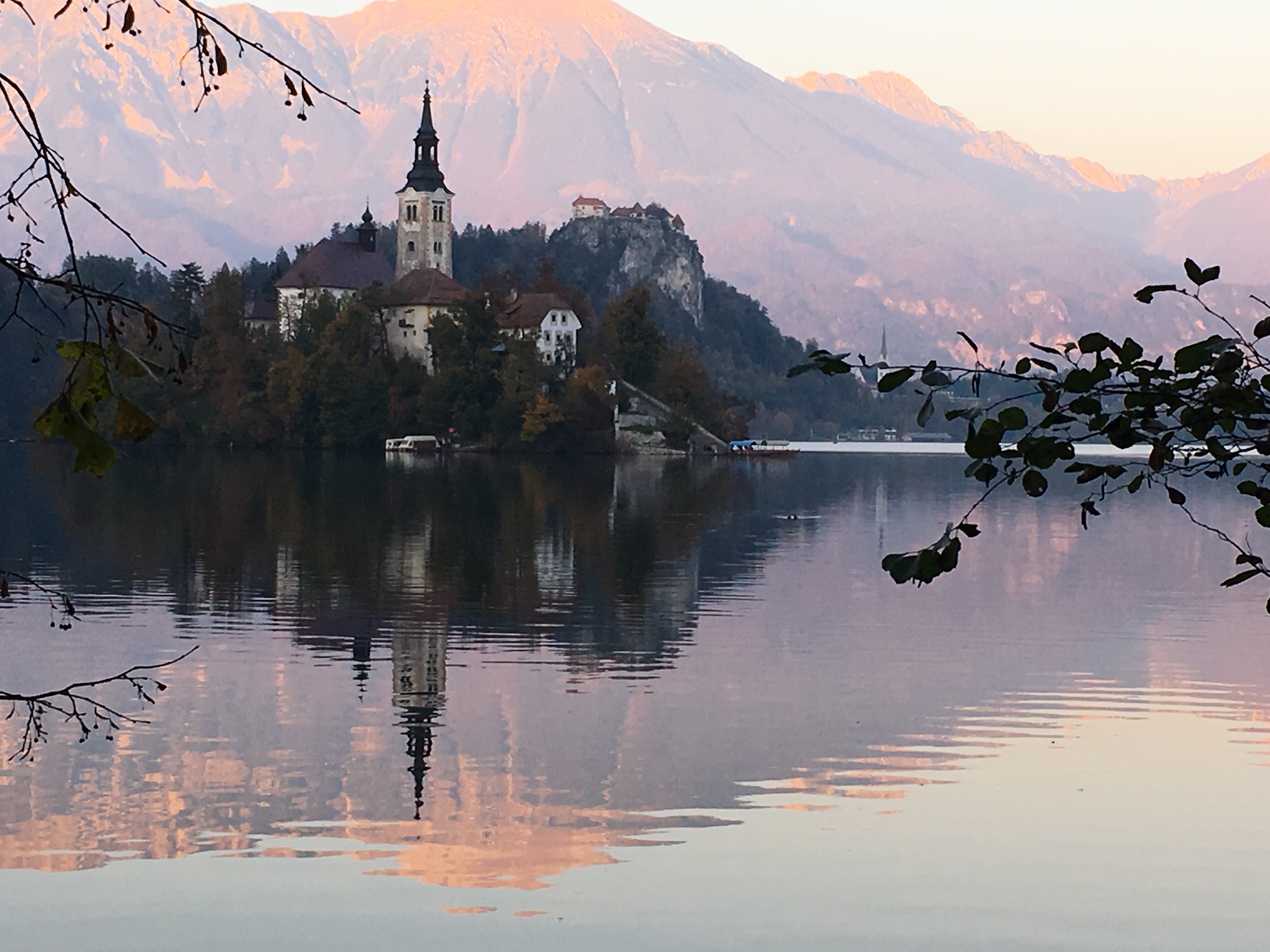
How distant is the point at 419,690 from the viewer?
24625 mm

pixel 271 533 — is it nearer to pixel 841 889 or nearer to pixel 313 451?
pixel 841 889

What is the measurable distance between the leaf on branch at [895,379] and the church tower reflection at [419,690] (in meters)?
10.9

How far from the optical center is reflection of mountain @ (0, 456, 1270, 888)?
55.7 feet

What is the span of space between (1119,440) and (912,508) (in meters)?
76.6

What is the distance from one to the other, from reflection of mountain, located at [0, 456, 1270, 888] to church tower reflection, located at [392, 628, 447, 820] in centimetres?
7

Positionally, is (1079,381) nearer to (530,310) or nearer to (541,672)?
(541,672)

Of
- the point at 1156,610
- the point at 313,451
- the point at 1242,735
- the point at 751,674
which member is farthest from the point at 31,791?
the point at 313,451

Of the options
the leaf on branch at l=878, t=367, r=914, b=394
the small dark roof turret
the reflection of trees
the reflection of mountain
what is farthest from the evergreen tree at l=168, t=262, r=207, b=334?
the leaf on branch at l=878, t=367, r=914, b=394

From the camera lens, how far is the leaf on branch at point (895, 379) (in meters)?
6.78

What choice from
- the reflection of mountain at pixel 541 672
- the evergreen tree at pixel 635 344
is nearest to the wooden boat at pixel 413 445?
the evergreen tree at pixel 635 344

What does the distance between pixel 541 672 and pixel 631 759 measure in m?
6.82

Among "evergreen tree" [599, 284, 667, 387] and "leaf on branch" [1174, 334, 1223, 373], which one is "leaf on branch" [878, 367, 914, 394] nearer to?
"leaf on branch" [1174, 334, 1223, 373]

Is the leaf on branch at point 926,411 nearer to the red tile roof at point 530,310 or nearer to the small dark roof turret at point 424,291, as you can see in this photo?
the red tile roof at point 530,310

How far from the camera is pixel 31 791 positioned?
17.4 meters
